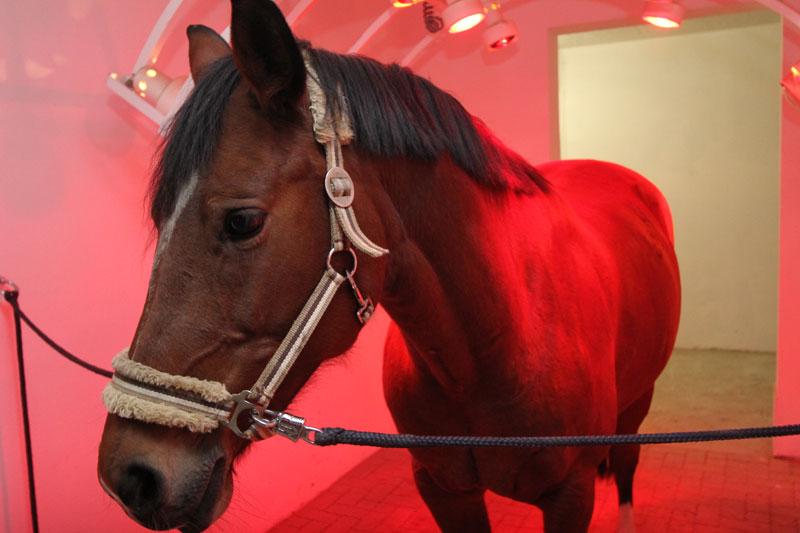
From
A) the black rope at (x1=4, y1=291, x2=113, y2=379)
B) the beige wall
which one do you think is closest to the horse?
the black rope at (x1=4, y1=291, x2=113, y2=379)

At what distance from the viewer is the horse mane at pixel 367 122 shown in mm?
1053

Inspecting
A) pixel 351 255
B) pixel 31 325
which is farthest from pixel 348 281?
pixel 31 325

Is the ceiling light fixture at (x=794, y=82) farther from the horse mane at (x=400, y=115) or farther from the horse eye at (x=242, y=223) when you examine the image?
the horse eye at (x=242, y=223)

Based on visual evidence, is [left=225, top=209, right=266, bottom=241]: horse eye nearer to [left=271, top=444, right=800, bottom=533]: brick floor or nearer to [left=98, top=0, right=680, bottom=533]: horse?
[left=98, top=0, right=680, bottom=533]: horse

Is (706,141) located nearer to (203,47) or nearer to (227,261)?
(203,47)

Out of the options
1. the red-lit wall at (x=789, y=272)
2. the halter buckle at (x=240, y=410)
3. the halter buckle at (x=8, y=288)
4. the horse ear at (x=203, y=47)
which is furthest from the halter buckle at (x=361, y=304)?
the red-lit wall at (x=789, y=272)

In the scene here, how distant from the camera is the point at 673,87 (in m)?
6.21

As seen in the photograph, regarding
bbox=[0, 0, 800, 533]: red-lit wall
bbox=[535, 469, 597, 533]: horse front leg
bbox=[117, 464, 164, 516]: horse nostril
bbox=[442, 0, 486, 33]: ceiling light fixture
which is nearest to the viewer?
bbox=[117, 464, 164, 516]: horse nostril

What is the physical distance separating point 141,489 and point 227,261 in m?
0.38

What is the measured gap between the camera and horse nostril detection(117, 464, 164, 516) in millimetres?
968

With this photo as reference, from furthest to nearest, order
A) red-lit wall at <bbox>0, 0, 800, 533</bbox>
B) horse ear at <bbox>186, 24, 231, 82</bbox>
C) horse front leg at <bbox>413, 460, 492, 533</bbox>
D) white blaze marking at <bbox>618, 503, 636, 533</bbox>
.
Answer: white blaze marking at <bbox>618, 503, 636, 533</bbox> → red-lit wall at <bbox>0, 0, 800, 533</bbox> → horse front leg at <bbox>413, 460, 492, 533</bbox> → horse ear at <bbox>186, 24, 231, 82</bbox>

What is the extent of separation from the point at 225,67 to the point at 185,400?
0.58m

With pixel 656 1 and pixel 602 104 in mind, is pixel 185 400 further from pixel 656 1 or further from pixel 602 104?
pixel 602 104

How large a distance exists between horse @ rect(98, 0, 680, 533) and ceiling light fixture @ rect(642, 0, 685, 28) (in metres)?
→ 1.65
